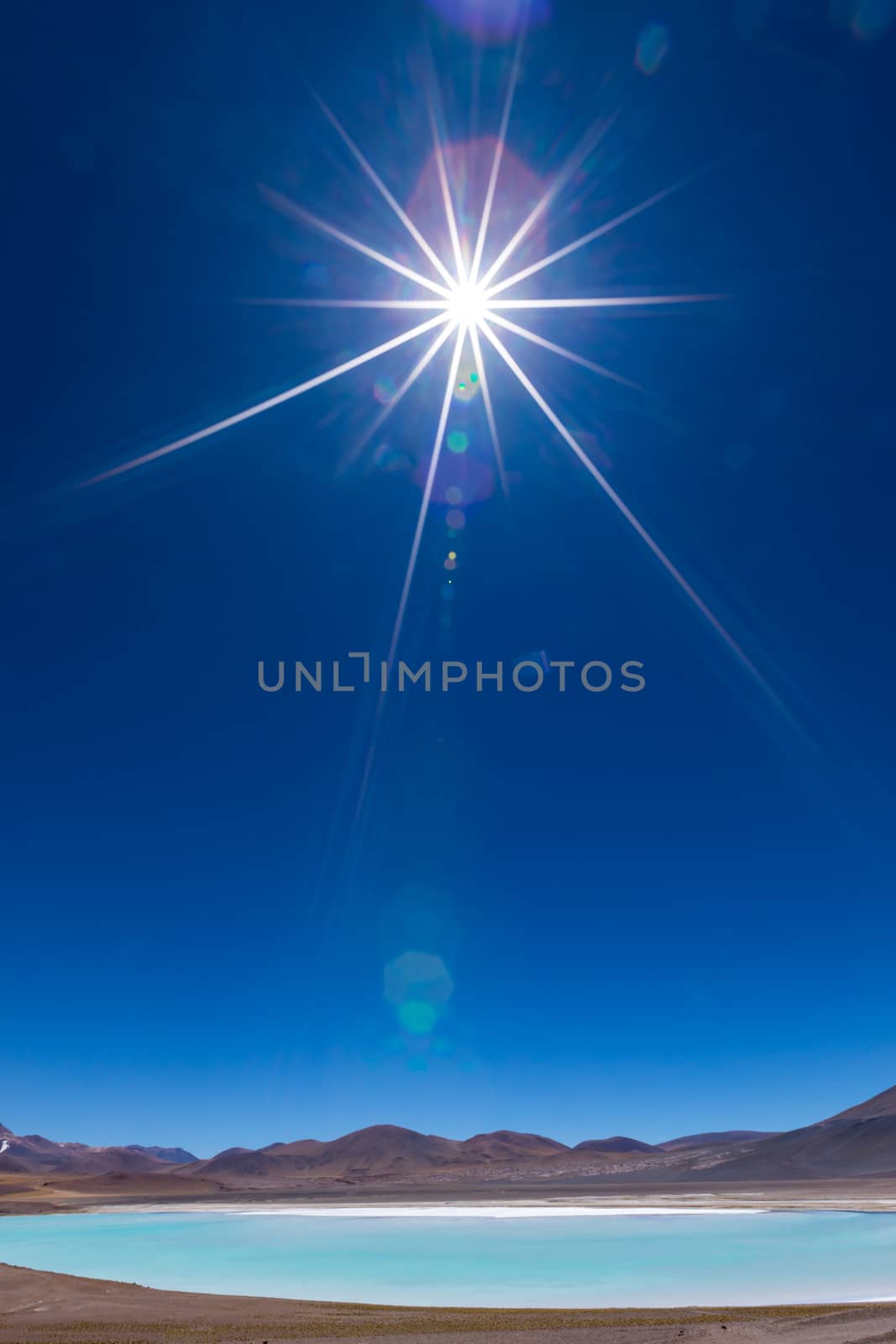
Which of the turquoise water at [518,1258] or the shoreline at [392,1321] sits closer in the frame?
the shoreline at [392,1321]

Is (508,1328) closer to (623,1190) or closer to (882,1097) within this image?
(623,1190)

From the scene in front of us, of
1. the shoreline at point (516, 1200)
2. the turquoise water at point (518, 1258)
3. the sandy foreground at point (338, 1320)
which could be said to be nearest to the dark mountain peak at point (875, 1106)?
the shoreline at point (516, 1200)

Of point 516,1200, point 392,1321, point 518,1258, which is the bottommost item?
point 392,1321

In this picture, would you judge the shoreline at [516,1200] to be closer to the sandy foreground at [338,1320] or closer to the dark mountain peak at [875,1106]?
the sandy foreground at [338,1320]

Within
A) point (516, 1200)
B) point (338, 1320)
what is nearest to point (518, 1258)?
point (338, 1320)

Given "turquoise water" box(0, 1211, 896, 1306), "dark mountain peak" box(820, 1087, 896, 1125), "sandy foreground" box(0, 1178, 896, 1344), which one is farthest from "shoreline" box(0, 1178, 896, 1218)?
"dark mountain peak" box(820, 1087, 896, 1125)

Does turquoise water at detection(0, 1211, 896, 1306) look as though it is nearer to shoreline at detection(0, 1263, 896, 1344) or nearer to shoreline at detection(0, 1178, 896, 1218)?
shoreline at detection(0, 1263, 896, 1344)

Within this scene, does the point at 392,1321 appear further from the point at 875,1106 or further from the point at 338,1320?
the point at 875,1106

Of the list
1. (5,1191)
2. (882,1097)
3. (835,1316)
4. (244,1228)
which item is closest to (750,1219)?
(244,1228)
